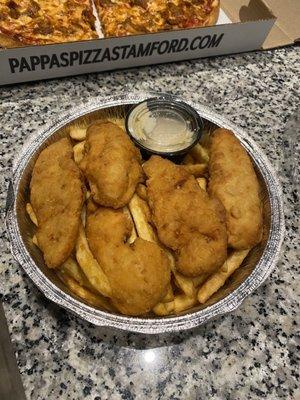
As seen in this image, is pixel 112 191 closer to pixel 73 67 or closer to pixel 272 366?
pixel 272 366

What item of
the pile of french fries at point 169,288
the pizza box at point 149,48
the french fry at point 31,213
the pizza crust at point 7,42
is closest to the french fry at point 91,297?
the pile of french fries at point 169,288

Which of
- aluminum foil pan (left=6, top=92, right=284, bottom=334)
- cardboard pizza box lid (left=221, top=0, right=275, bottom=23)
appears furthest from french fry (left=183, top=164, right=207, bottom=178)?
cardboard pizza box lid (left=221, top=0, right=275, bottom=23)

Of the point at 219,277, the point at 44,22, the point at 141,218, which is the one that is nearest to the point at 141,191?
the point at 141,218

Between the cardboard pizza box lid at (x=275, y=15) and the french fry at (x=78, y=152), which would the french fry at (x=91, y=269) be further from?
the cardboard pizza box lid at (x=275, y=15)

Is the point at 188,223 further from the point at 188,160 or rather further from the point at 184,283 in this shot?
the point at 188,160

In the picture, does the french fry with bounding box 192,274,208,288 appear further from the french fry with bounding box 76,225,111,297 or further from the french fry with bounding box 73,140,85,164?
the french fry with bounding box 73,140,85,164

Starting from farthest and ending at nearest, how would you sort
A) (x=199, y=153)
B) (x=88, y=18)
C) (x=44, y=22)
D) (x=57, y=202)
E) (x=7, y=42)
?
(x=88, y=18) < (x=44, y=22) < (x=7, y=42) < (x=199, y=153) < (x=57, y=202)
